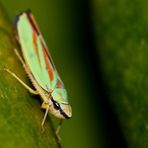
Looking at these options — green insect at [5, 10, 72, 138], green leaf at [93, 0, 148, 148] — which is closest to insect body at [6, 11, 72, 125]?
green insect at [5, 10, 72, 138]

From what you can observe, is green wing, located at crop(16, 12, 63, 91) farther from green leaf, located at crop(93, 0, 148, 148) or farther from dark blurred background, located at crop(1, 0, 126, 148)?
green leaf, located at crop(93, 0, 148, 148)

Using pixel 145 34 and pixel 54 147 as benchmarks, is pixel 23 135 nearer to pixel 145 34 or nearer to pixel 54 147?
pixel 54 147

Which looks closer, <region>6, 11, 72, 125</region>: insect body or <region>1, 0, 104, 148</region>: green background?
<region>6, 11, 72, 125</region>: insect body

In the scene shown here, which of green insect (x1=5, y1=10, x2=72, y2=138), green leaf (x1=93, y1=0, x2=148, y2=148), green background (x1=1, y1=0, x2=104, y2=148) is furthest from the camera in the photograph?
green background (x1=1, y1=0, x2=104, y2=148)

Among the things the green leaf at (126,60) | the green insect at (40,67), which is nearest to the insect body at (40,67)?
the green insect at (40,67)

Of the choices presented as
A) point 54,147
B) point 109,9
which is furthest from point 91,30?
point 54,147

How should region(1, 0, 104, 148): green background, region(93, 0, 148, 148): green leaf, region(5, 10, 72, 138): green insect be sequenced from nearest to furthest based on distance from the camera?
region(93, 0, 148, 148): green leaf → region(5, 10, 72, 138): green insect → region(1, 0, 104, 148): green background

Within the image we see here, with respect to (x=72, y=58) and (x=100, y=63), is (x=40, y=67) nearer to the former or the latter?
(x=72, y=58)
